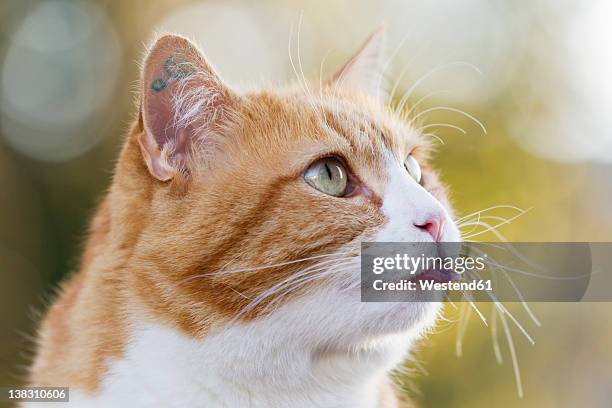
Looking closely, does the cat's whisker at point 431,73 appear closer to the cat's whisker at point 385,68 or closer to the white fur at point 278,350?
the cat's whisker at point 385,68

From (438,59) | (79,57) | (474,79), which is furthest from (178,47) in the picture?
(79,57)

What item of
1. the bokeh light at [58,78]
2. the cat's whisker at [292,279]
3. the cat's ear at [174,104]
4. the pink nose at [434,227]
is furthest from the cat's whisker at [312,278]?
the bokeh light at [58,78]

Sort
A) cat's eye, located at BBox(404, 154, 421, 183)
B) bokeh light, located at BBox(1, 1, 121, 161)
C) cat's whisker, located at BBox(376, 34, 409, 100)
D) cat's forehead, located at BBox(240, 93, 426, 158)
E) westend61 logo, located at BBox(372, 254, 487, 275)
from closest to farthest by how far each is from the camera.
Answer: westend61 logo, located at BBox(372, 254, 487, 275) → cat's forehead, located at BBox(240, 93, 426, 158) → cat's eye, located at BBox(404, 154, 421, 183) → cat's whisker, located at BBox(376, 34, 409, 100) → bokeh light, located at BBox(1, 1, 121, 161)

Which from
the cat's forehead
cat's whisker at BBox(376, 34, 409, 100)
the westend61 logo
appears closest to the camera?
the westend61 logo

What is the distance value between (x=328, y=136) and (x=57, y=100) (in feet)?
3.39

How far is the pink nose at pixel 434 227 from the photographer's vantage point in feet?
2.74

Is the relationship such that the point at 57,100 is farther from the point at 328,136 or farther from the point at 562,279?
the point at 562,279

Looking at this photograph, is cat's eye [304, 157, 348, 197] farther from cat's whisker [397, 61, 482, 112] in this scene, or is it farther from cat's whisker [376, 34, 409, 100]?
cat's whisker [376, 34, 409, 100]

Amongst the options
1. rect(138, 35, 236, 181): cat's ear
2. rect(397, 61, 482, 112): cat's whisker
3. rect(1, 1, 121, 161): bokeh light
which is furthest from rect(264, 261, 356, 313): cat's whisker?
rect(1, 1, 121, 161): bokeh light
